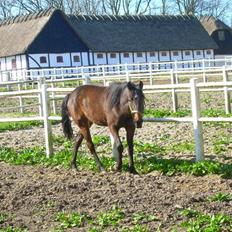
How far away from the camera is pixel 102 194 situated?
7.20 m

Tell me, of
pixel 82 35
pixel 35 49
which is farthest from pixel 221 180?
pixel 82 35

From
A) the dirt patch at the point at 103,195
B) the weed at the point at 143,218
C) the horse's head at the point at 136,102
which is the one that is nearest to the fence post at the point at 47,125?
the dirt patch at the point at 103,195

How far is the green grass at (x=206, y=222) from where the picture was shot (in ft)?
18.1

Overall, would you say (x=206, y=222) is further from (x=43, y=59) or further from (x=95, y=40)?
(x=95, y=40)

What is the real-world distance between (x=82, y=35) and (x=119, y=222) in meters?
46.1

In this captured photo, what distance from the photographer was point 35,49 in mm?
47062

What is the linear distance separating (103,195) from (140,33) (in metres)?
49.0

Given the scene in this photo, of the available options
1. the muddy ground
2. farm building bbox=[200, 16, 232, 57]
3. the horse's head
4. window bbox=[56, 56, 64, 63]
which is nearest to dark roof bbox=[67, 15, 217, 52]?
window bbox=[56, 56, 64, 63]

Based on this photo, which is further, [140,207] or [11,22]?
[11,22]

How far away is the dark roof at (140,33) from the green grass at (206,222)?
44.8 metres

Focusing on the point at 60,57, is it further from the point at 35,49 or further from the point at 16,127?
the point at 16,127

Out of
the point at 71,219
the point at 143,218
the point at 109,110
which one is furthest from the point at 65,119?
the point at 143,218

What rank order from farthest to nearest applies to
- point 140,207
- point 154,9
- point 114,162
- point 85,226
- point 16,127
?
point 154,9 → point 16,127 → point 114,162 → point 140,207 → point 85,226

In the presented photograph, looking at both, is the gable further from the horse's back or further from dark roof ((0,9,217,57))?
the horse's back
